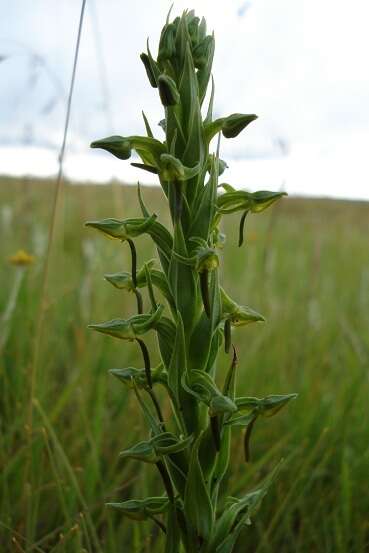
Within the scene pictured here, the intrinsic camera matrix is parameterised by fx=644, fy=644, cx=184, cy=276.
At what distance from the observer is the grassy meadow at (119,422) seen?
1.53m

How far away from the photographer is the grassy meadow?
5.01 ft

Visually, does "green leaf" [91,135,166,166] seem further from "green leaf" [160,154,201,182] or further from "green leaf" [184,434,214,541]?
"green leaf" [184,434,214,541]

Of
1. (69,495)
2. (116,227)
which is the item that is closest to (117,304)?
(69,495)

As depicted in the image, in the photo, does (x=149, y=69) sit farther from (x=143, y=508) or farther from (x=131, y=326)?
(x=143, y=508)

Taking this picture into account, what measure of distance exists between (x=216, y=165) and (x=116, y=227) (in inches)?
7.9

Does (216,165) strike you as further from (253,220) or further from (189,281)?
(253,220)

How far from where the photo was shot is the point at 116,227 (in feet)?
3.59

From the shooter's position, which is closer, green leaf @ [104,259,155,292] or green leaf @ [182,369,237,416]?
green leaf @ [182,369,237,416]

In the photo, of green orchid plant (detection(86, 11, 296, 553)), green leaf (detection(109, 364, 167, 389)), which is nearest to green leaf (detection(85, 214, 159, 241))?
green orchid plant (detection(86, 11, 296, 553))

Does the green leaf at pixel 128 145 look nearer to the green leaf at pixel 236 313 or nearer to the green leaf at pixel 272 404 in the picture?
the green leaf at pixel 236 313

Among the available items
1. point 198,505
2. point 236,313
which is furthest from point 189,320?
point 198,505

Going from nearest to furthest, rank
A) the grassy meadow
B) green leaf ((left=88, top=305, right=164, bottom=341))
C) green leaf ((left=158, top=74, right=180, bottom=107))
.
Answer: green leaf ((left=158, top=74, right=180, bottom=107)) → green leaf ((left=88, top=305, right=164, bottom=341)) → the grassy meadow

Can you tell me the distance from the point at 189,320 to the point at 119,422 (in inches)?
44.3

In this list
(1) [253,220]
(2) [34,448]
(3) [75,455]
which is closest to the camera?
(2) [34,448]
